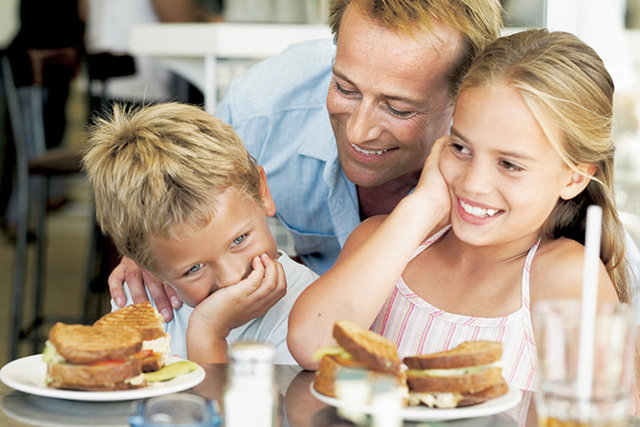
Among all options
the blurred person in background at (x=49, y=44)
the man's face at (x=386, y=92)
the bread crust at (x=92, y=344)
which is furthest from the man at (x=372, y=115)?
the blurred person in background at (x=49, y=44)

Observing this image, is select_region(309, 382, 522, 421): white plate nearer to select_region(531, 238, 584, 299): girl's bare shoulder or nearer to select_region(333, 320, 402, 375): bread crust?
select_region(333, 320, 402, 375): bread crust

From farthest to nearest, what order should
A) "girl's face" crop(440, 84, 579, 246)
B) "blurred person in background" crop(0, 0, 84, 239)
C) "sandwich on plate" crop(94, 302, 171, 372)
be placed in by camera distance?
1. "blurred person in background" crop(0, 0, 84, 239)
2. "girl's face" crop(440, 84, 579, 246)
3. "sandwich on plate" crop(94, 302, 171, 372)

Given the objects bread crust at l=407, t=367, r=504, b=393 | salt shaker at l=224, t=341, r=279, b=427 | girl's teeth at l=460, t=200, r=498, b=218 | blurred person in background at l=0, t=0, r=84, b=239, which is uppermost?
salt shaker at l=224, t=341, r=279, b=427

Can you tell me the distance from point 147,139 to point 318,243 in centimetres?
80

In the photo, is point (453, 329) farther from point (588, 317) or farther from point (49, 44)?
point (49, 44)

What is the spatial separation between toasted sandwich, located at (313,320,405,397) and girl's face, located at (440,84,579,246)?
1.54 feet

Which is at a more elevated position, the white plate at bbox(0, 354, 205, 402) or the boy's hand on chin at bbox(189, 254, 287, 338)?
the white plate at bbox(0, 354, 205, 402)

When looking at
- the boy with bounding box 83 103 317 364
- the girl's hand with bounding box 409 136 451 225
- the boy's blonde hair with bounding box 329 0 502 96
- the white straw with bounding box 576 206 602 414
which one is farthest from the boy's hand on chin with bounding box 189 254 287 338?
the white straw with bounding box 576 206 602 414

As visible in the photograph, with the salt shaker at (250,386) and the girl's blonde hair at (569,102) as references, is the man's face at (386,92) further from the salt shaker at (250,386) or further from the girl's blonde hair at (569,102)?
the salt shaker at (250,386)

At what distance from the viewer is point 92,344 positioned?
3.42 feet

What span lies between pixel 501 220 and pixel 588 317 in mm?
653

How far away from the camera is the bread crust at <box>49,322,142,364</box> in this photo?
1.03 meters

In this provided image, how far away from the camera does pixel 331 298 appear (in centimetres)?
139

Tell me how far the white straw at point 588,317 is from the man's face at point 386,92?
921 mm
